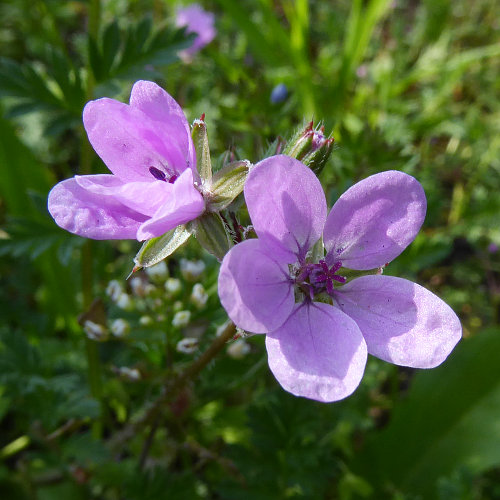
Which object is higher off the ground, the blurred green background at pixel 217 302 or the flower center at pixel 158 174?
the flower center at pixel 158 174

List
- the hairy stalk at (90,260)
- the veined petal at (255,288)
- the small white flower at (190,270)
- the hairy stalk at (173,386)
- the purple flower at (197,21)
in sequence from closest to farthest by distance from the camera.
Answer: the veined petal at (255,288) < the hairy stalk at (173,386) < the small white flower at (190,270) < the hairy stalk at (90,260) < the purple flower at (197,21)

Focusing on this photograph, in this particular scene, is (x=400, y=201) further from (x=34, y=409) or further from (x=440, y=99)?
(x=440, y=99)

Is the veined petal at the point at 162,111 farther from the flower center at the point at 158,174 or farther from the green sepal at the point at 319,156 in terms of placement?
the green sepal at the point at 319,156

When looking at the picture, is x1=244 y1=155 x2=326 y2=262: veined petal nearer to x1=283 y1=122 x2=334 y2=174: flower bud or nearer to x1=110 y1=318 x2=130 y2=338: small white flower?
x1=283 y1=122 x2=334 y2=174: flower bud

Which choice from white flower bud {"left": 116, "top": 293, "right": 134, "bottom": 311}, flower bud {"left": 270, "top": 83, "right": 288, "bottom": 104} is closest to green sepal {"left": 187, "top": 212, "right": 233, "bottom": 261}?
white flower bud {"left": 116, "top": 293, "right": 134, "bottom": 311}

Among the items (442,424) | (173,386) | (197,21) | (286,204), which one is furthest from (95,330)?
(197,21)

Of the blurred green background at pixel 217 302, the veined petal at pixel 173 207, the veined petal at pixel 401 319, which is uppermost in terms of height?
the veined petal at pixel 173 207

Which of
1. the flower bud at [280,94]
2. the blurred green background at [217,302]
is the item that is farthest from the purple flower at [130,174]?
the flower bud at [280,94]
